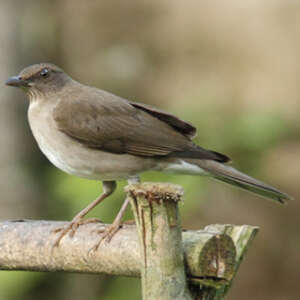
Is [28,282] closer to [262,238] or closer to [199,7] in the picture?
[262,238]

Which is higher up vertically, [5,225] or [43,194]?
[5,225]

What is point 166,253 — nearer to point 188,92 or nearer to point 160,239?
point 160,239

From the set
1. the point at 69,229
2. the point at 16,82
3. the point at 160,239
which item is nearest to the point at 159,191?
the point at 160,239

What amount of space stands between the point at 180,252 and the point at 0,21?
4.94 meters

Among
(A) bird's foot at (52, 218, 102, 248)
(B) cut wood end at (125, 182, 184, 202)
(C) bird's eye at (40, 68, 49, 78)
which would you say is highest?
(C) bird's eye at (40, 68, 49, 78)

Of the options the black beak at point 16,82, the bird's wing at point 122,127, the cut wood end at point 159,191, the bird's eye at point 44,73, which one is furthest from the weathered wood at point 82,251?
the bird's eye at point 44,73

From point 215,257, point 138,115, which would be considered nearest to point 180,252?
point 215,257

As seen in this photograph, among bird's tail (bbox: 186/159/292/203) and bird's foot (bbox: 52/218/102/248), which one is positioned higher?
bird's tail (bbox: 186/159/292/203)

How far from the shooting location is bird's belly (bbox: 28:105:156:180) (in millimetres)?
5008

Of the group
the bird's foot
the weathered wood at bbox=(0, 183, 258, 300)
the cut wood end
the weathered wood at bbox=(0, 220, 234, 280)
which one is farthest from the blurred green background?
the cut wood end

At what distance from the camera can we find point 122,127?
16.9 ft

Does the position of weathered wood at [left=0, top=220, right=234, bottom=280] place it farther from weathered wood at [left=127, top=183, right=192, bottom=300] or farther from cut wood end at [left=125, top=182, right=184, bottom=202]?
cut wood end at [left=125, top=182, right=184, bottom=202]

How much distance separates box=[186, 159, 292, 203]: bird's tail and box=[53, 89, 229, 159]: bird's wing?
0.07m

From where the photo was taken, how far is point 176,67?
1023cm
